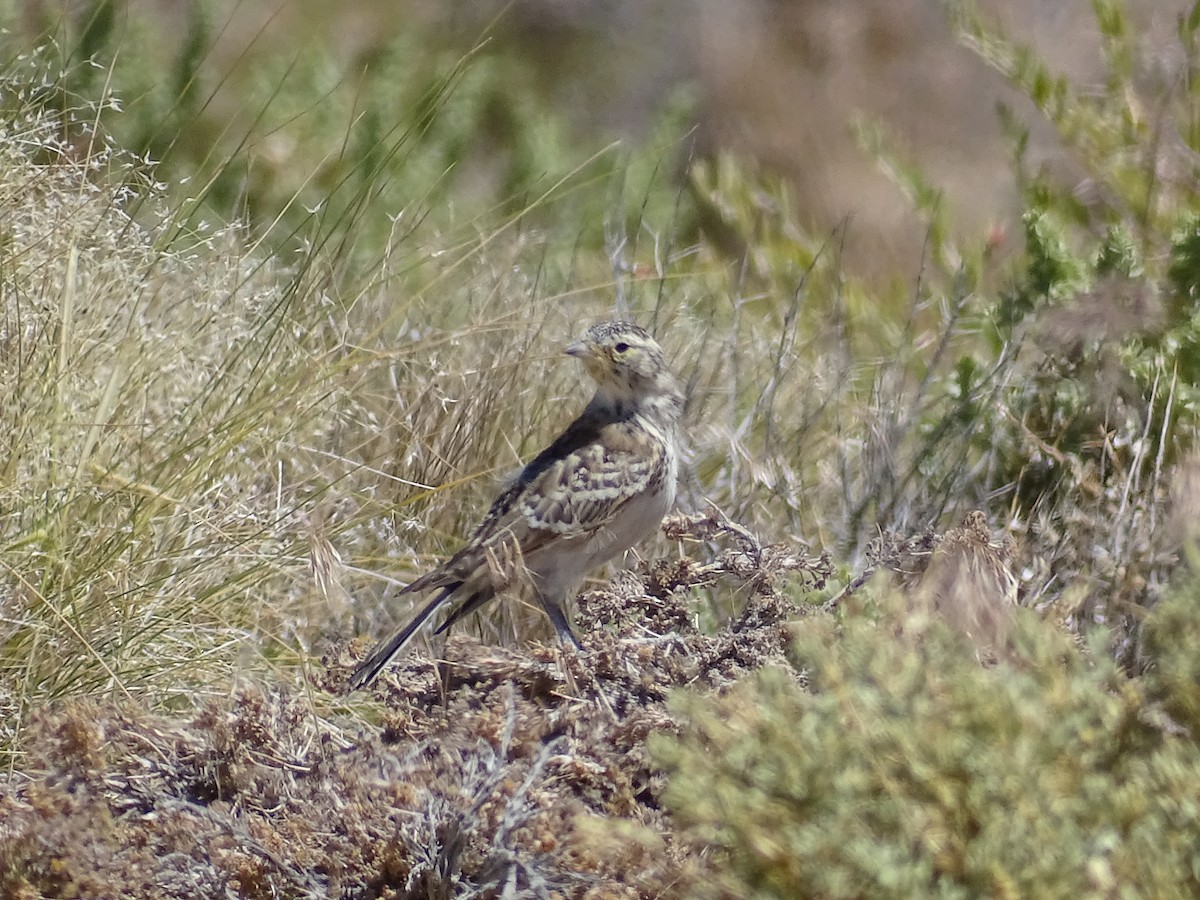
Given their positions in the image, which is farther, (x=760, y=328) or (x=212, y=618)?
(x=760, y=328)

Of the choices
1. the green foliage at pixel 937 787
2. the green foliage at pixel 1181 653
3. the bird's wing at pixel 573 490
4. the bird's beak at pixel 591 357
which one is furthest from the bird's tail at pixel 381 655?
the green foliage at pixel 1181 653

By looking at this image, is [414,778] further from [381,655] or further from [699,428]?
[699,428]

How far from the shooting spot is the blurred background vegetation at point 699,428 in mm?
2725

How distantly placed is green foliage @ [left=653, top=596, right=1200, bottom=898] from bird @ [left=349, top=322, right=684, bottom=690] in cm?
178

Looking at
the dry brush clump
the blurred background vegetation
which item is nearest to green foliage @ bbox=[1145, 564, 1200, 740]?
the blurred background vegetation

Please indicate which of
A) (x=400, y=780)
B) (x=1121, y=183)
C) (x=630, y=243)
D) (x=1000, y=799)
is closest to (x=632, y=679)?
(x=400, y=780)

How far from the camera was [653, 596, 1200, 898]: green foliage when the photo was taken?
2.53 metres

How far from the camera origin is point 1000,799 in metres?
2.59

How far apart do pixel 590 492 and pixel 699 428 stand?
1.31m

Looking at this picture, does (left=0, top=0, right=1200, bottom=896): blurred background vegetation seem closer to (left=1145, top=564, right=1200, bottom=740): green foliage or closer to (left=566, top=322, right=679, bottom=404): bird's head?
(left=1145, top=564, right=1200, bottom=740): green foliage

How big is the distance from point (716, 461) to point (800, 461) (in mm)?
434

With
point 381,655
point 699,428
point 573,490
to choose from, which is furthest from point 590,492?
point 699,428

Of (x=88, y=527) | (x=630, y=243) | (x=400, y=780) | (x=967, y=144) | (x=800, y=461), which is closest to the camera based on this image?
(x=400, y=780)

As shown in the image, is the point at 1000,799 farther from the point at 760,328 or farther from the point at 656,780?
the point at 760,328
